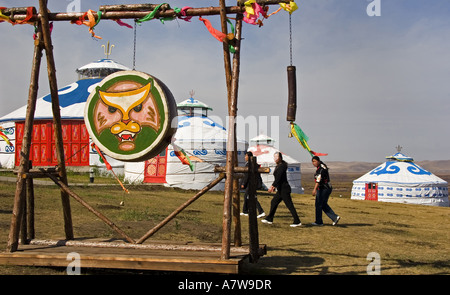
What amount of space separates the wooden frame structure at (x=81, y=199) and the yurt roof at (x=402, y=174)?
82.9ft

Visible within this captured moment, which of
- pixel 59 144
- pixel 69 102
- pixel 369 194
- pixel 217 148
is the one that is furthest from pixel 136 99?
pixel 369 194

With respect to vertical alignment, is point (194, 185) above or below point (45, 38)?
below

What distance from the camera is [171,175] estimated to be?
21875 mm

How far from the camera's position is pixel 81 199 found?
597 cm

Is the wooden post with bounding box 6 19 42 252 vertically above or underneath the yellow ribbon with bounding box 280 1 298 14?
underneath

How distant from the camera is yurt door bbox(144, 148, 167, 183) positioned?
73.6 feet

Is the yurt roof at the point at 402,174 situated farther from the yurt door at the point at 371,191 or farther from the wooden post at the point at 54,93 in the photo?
the wooden post at the point at 54,93

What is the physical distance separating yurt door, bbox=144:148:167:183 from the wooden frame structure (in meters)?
16.0

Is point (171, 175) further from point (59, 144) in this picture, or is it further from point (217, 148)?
point (59, 144)

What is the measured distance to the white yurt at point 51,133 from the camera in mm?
23281

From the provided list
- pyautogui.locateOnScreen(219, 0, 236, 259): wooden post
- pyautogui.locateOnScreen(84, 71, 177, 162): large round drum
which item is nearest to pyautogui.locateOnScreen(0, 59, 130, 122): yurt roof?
pyautogui.locateOnScreen(84, 71, 177, 162): large round drum

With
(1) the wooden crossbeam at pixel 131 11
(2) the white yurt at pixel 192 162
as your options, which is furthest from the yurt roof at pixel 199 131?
(1) the wooden crossbeam at pixel 131 11

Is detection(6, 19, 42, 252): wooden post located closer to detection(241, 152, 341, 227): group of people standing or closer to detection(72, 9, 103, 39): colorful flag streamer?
detection(72, 9, 103, 39): colorful flag streamer
